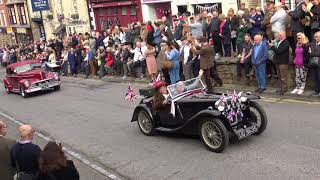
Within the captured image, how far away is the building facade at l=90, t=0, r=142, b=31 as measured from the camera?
3012 cm

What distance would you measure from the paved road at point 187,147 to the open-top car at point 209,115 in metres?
0.31

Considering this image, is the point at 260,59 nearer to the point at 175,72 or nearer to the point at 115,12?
the point at 175,72

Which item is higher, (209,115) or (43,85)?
(209,115)

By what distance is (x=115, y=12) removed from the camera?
108ft

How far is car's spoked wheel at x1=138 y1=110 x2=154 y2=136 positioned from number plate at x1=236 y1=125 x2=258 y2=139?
2574 millimetres

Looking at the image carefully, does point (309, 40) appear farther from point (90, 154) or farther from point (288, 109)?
point (90, 154)

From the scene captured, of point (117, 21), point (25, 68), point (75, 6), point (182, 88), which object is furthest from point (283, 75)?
point (75, 6)

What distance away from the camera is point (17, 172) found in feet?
23.2

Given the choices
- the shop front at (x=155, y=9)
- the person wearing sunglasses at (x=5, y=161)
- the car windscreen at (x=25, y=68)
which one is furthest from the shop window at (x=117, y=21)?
the person wearing sunglasses at (x=5, y=161)

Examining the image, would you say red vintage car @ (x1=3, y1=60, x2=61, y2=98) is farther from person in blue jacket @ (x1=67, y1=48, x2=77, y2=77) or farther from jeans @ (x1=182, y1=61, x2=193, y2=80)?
jeans @ (x1=182, y1=61, x2=193, y2=80)

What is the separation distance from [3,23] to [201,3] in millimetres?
42250

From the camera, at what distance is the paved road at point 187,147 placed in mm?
8633

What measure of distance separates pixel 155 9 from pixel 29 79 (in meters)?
9.80

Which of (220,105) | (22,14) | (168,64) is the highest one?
(22,14)
